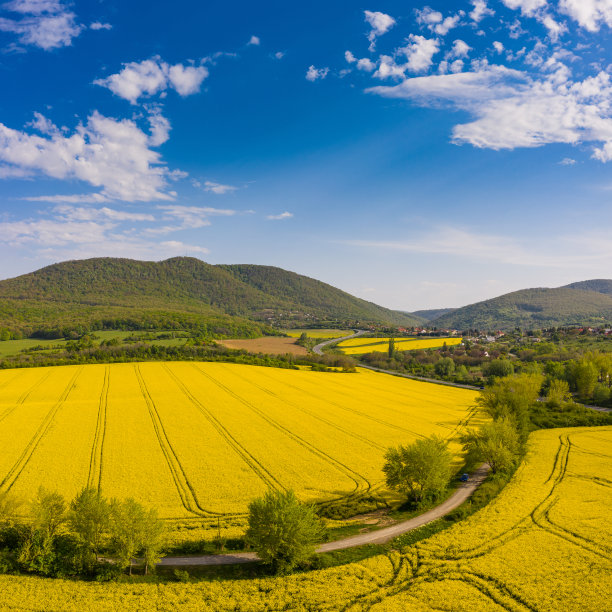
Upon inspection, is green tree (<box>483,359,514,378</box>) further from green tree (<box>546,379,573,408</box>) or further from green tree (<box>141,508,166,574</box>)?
green tree (<box>141,508,166,574</box>)

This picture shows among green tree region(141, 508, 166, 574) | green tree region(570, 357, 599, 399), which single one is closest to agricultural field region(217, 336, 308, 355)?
green tree region(570, 357, 599, 399)

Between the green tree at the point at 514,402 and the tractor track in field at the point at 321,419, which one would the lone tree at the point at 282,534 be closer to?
the tractor track in field at the point at 321,419

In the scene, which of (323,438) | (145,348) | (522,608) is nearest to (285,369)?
(145,348)

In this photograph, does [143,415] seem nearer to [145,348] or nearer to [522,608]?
[522,608]

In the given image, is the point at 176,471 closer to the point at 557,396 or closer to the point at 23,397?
the point at 23,397

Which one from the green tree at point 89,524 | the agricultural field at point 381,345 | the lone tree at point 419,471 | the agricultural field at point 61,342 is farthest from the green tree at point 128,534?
the agricultural field at point 381,345
